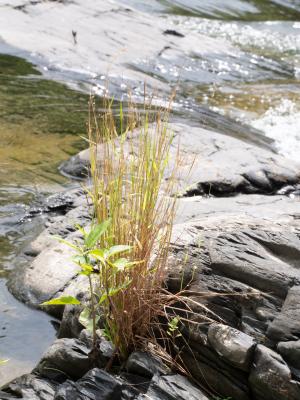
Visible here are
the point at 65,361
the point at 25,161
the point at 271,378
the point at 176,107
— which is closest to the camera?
the point at 271,378

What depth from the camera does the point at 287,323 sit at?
10.1 ft

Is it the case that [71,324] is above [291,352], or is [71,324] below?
below

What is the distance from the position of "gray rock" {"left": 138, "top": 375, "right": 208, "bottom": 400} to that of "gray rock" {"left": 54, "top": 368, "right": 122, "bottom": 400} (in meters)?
0.11

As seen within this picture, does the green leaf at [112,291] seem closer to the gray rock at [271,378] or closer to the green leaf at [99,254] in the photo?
the green leaf at [99,254]

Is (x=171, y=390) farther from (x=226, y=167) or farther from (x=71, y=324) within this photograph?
(x=226, y=167)

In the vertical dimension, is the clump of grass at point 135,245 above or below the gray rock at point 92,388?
above

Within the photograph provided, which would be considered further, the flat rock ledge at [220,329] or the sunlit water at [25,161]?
the sunlit water at [25,161]

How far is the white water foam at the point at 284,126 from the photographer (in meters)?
7.24

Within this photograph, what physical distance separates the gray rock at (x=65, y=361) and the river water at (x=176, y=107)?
275mm

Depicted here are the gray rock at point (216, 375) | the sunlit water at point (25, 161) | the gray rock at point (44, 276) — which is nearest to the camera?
the gray rock at point (216, 375)

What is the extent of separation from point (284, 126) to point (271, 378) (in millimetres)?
5371

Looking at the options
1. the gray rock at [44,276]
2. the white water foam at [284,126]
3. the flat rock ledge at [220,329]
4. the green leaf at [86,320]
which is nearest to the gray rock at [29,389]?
the flat rock ledge at [220,329]

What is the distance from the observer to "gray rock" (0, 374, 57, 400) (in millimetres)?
3016

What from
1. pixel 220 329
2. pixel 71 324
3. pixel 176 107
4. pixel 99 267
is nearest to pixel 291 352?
pixel 220 329
